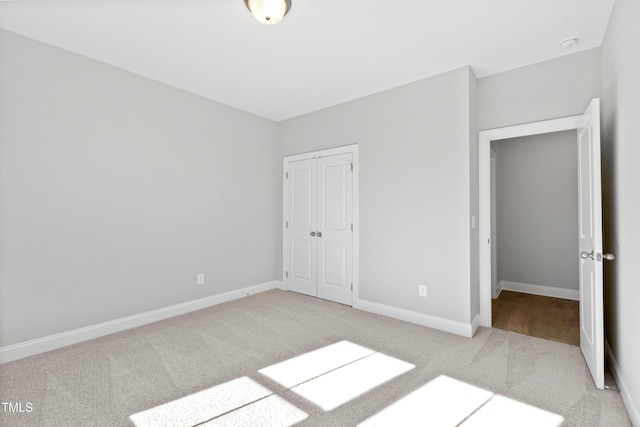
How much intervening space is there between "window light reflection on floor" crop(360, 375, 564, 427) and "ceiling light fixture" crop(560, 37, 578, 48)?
9.53ft

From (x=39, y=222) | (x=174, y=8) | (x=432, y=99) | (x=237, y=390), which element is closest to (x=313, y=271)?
(x=237, y=390)

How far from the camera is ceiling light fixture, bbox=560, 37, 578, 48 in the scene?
2.58 m

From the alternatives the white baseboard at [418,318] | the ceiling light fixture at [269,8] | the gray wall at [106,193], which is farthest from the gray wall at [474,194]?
the gray wall at [106,193]

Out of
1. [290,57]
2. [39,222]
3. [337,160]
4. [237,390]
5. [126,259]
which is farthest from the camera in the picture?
[337,160]

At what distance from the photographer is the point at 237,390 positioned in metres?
2.08

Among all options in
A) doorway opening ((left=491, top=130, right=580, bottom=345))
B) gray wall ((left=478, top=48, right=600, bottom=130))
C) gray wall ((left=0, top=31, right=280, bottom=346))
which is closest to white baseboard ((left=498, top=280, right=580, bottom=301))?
doorway opening ((left=491, top=130, right=580, bottom=345))

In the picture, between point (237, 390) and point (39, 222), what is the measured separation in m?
2.29

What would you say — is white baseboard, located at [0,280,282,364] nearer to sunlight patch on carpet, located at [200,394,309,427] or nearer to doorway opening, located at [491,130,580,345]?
sunlight patch on carpet, located at [200,394,309,427]

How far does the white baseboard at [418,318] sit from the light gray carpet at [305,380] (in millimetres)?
103

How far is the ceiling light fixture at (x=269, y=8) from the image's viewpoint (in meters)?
2.02

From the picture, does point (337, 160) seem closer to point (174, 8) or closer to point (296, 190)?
point (296, 190)

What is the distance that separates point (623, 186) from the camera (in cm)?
199

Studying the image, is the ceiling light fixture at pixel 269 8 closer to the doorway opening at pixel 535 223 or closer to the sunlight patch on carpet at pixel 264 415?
the sunlight patch on carpet at pixel 264 415

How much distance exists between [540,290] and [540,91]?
3.05 m
